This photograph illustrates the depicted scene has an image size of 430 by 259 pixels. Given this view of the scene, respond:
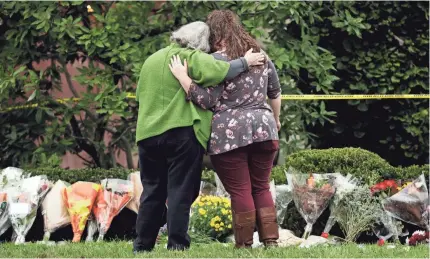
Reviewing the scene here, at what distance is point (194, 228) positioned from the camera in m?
6.70

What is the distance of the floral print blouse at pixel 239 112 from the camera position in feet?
16.9

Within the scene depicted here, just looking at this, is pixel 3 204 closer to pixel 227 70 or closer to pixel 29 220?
pixel 29 220

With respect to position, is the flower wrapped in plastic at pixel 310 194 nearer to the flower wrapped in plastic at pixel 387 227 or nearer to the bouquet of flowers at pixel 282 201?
the bouquet of flowers at pixel 282 201

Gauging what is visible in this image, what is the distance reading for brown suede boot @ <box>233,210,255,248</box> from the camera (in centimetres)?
525

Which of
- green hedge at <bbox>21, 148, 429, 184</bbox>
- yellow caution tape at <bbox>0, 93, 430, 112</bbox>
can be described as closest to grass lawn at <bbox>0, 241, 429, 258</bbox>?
green hedge at <bbox>21, 148, 429, 184</bbox>

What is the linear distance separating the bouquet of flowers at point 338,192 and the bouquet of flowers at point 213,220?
2.53 ft

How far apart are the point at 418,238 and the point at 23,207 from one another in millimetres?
3129

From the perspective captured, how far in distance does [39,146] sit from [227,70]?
144 inches

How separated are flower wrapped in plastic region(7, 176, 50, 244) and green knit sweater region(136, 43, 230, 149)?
1.96 meters

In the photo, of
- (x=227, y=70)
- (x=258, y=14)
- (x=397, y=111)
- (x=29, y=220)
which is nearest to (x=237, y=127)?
(x=227, y=70)

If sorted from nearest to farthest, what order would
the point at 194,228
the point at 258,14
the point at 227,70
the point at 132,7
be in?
the point at 227,70 < the point at 194,228 < the point at 258,14 < the point at 132,7

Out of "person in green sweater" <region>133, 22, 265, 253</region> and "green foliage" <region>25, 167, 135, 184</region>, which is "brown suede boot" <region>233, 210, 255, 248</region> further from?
"green foliage" <region>25, 167, 135, 184</region>

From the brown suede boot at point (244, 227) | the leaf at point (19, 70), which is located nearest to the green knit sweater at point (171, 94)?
the brown suede boot at point (244, 227)

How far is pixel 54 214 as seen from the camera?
6828mm
